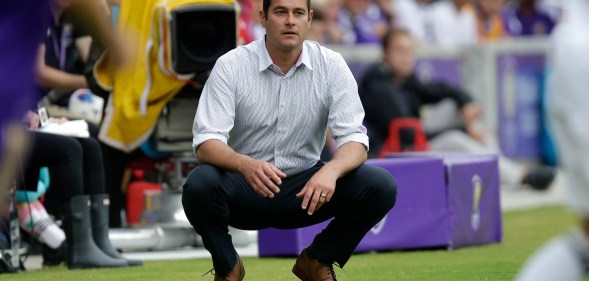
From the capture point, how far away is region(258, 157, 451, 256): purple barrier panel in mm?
9109

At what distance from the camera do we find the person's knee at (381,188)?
20.9ft

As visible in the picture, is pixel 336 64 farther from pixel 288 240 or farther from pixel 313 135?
pixel 288 240

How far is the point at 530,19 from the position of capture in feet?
64.6

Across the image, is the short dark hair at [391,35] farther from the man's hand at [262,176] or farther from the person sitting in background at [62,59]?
the man's hand at [262,176]

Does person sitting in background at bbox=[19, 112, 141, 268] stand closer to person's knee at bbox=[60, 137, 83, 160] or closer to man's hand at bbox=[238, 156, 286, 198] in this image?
person's knee at bbox=[60, 137, 83, 160]

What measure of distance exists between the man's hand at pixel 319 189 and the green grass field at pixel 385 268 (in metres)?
1.38

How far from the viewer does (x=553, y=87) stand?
4.46 m

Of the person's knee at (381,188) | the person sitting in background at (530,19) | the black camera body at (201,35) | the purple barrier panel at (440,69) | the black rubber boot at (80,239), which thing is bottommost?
the purple barrier panel at (440,69)

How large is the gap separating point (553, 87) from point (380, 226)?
4.78 meters

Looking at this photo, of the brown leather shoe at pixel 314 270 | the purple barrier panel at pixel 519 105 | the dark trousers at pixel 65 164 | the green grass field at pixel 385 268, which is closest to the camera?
the brown leather shoe at pixel 314 270

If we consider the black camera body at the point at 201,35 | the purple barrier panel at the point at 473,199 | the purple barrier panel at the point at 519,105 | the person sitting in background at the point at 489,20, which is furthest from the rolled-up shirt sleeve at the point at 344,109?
the person sitting in background at the point at 489,20

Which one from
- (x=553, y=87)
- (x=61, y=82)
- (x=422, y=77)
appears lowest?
(x=422, y=77)

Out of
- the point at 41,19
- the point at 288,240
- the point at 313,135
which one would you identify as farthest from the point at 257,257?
the point at 41,19

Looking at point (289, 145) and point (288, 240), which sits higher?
point (289, 145)
